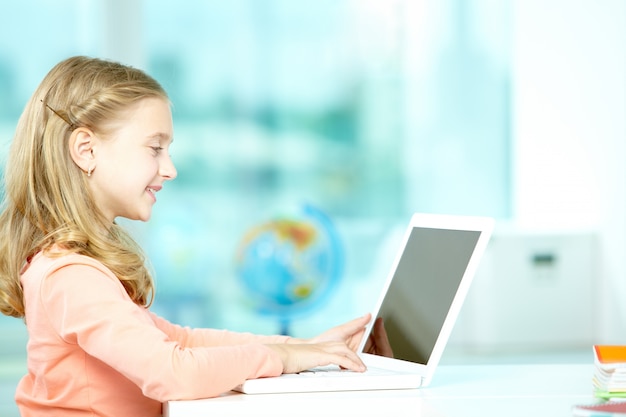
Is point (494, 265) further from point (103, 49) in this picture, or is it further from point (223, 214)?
point (103, 49)

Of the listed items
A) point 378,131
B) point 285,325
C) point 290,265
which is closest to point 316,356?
point 290,265

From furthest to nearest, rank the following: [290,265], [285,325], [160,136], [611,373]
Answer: [285,325] → [290,265] → [160,136] → [611,373]

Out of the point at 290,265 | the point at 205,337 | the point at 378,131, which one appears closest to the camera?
the point at 205,337

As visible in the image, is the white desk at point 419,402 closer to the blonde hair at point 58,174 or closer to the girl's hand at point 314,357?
the girl's hand at point 314,357

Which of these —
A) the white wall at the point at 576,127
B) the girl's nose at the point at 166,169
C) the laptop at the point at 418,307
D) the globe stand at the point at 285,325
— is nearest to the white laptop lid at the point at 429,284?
the laptop at the point at 418,307

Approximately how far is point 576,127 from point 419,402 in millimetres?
3295

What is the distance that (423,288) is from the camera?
132 cm

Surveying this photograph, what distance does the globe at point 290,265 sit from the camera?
126 inches

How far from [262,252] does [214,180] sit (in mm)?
1045

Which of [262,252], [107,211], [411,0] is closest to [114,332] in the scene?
[107,211]

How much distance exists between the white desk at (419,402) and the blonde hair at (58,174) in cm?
29

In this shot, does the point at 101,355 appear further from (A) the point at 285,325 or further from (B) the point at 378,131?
(B) the point at 378,131

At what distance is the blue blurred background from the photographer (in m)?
4.05

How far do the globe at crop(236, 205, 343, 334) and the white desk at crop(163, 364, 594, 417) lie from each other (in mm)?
1977
